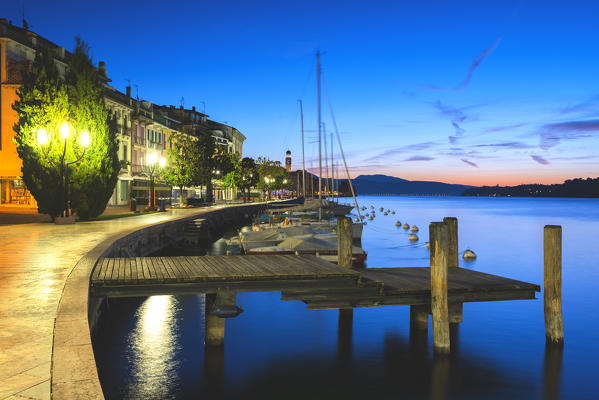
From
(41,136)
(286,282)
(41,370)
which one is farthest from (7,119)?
(41,370)

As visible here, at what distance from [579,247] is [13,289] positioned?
154 feet

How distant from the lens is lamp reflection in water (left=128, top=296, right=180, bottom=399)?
33.7 ft

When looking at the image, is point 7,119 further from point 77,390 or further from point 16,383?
point 77,390

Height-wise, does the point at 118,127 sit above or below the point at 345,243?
above

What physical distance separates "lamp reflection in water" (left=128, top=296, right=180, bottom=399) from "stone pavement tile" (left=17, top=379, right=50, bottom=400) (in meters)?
5.45

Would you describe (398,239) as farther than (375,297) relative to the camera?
Yes

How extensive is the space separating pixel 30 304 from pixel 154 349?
5.32 meters

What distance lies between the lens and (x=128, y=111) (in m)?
58.0

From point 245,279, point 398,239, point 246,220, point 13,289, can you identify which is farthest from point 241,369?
point 246,220

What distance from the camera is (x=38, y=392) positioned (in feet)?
15.3

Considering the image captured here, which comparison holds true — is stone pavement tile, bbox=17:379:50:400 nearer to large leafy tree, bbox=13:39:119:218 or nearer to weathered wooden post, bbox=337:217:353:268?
weathered wooden post, bbox=337:217:353:268

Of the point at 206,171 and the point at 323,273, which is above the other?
the point at 206,171

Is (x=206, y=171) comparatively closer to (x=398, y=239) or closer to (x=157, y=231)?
(x=398, y=239)

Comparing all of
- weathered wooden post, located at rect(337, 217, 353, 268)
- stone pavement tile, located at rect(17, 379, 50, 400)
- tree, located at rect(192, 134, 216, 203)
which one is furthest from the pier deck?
tree, located at rect(192, 134, 216, 203)
